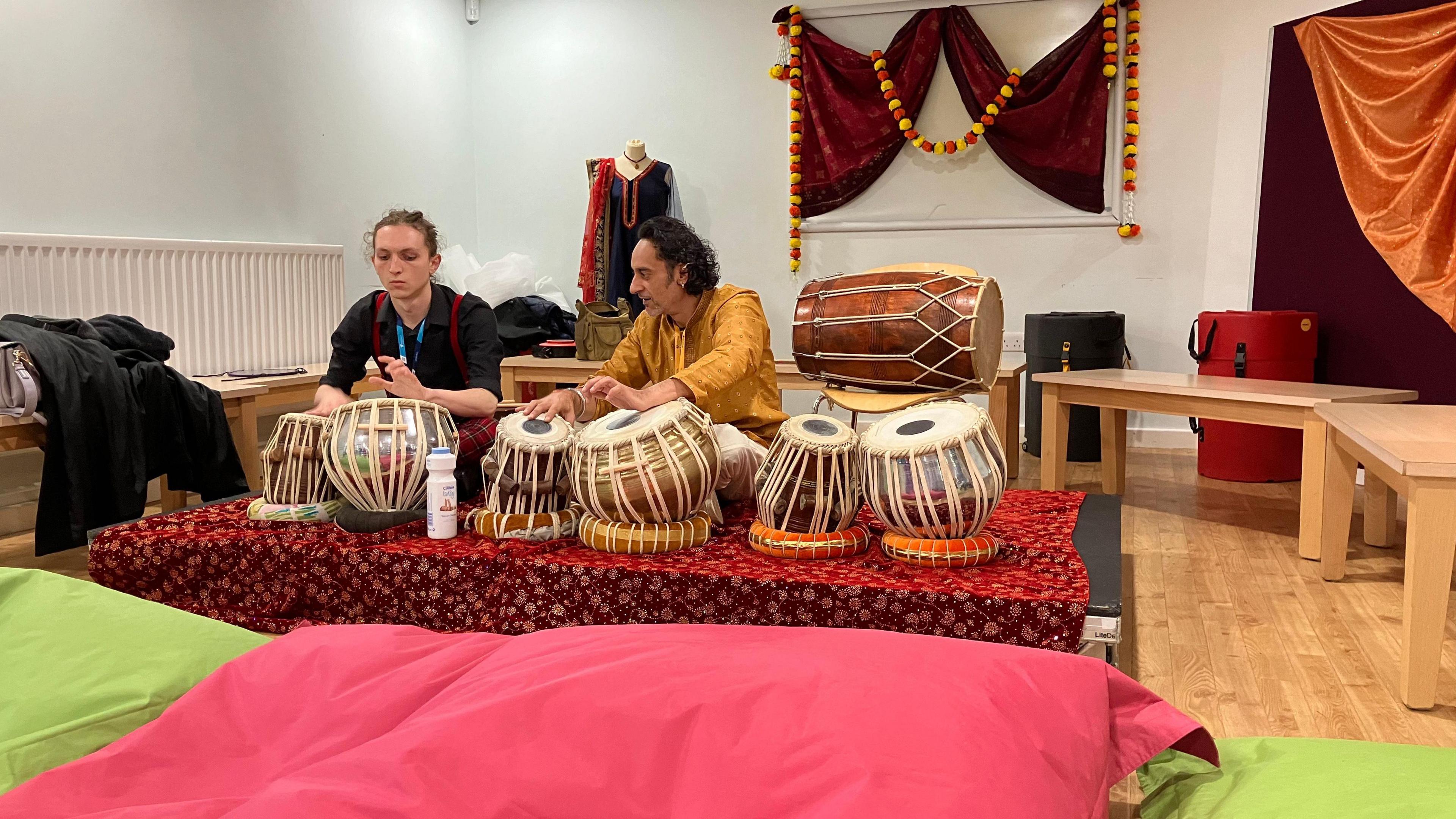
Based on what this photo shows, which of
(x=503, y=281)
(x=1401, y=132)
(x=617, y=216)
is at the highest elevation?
(x=1401, y=132)

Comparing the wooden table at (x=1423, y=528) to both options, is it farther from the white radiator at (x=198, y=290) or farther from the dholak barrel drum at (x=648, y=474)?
the white radiator at (x=198, y=290)

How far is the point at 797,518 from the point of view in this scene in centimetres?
225

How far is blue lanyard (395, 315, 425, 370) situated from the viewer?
2.92 metres

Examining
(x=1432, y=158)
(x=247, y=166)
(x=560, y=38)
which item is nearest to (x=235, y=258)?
(x=247, y=166)

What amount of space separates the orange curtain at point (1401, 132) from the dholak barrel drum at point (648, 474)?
10.9 ft

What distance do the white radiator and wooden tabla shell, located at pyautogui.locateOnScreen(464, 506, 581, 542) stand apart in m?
2.38

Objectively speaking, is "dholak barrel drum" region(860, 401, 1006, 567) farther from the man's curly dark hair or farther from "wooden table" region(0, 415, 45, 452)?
"wooden table" region(0, 415, 45, 452)

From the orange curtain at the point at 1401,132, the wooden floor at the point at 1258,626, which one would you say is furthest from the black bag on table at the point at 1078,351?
the orange curtain at the point at 1401,132

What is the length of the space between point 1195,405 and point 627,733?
3089 mm

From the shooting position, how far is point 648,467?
225 centimetres

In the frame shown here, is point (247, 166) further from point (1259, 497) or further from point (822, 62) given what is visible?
point (1259, 497)

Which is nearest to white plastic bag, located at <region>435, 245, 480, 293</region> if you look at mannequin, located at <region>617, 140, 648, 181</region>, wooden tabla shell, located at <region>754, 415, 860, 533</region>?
mannequin, located at <region>617, 140, 648, 181</region>

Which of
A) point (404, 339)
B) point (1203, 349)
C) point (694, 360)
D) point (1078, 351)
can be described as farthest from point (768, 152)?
point (404, 339)

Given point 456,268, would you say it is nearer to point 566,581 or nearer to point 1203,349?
point 1203,349
